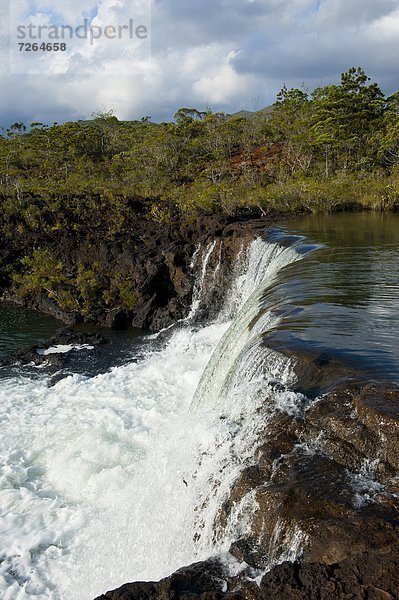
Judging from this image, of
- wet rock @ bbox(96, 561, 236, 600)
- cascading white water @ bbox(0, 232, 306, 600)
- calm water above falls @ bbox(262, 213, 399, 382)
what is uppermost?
calm water above falls @ bbox(262, 213, 399, 382)

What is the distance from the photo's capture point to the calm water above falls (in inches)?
280

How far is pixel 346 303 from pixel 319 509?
6.05 metres

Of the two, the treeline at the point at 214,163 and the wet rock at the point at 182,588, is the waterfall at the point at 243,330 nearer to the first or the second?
the wet rock at the point at 182,588

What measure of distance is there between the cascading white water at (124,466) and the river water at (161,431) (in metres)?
0.03

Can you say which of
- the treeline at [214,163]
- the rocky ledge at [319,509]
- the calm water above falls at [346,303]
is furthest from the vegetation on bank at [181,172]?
the rocky ledge at [319,509]

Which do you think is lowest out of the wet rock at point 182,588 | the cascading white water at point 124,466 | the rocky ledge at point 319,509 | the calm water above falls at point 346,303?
the cascading white water at point 124,466

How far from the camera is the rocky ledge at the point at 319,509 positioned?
143 inches

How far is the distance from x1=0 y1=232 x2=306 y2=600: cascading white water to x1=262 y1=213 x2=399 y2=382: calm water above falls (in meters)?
0.80

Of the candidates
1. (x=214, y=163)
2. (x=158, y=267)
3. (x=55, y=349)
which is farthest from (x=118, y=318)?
(x=214, y=163)

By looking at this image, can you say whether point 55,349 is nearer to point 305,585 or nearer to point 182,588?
point 182,588

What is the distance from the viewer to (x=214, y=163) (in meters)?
43.4

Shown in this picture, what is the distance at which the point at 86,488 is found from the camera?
9.16 meters

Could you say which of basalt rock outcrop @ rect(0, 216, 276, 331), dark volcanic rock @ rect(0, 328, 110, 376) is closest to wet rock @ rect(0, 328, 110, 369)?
dark volcanic rock @ rect(0, 328, 110, 376)

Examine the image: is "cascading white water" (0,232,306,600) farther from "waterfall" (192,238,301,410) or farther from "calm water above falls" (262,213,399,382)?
"calm water above falls" (262,213,399,382)
